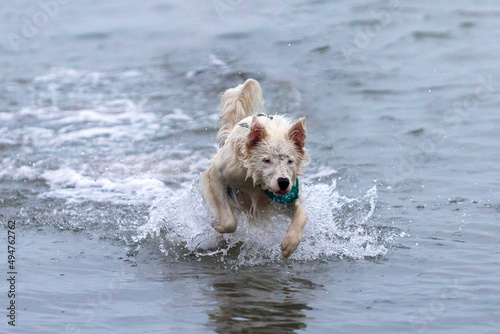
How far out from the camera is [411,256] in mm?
7105

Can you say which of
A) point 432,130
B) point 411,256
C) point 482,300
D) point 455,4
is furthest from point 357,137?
point 455,4

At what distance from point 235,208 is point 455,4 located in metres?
12.2

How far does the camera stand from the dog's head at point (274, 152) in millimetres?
6105

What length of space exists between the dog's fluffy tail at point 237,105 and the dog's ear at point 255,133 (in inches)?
49.7

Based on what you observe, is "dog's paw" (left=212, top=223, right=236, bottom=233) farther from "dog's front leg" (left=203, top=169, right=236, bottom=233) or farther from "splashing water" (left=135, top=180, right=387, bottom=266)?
"splashing water" (left=135, top=180, right=387, bottom=266)

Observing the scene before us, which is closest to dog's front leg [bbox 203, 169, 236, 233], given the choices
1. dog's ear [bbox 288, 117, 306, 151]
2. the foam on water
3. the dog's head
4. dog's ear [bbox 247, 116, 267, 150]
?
the foam on water

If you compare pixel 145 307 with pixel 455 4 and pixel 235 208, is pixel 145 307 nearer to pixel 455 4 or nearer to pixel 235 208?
pixel 235 208

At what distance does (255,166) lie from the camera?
6.23 metres

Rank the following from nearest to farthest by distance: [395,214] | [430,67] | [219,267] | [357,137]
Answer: [219,267] → [395,214] → [357,137] → [430,67]

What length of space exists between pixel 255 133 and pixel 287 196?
2.79ft

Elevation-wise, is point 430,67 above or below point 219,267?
above

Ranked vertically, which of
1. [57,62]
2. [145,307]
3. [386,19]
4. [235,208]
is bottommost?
[145,307]

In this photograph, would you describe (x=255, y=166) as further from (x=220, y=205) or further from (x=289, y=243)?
(x=220, y=205)

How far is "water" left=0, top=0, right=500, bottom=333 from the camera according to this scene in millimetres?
5941
